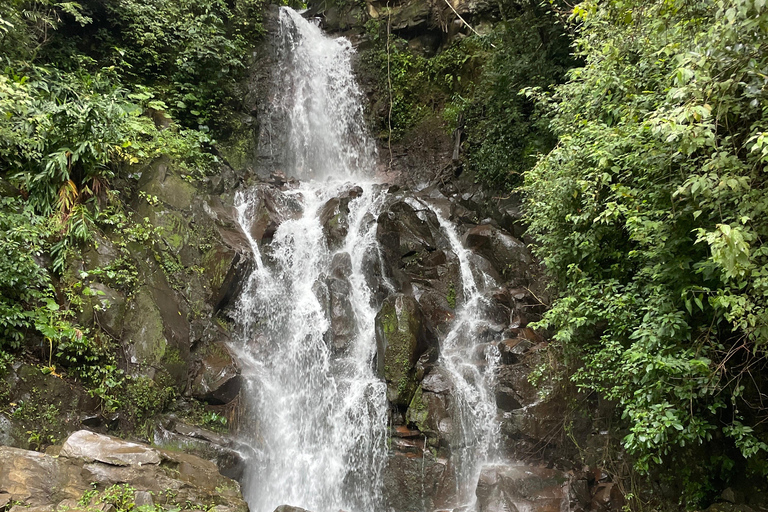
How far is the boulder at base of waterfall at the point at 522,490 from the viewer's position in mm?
7336

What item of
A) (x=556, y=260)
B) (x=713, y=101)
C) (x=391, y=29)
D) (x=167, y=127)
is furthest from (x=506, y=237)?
(x=391, y=29)

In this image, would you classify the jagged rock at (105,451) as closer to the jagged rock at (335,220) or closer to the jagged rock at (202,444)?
the jagged rock at (202,444)

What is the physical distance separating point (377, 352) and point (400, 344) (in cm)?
68

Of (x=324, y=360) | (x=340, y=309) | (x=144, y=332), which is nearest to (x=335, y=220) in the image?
(x=340, y=309)

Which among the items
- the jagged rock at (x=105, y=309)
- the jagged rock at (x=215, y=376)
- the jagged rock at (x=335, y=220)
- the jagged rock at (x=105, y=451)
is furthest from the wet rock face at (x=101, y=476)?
the jagged rock at (x=335, y=220)

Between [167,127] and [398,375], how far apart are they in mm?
8297

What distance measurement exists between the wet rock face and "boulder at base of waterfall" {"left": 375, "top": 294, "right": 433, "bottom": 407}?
3.45 meters

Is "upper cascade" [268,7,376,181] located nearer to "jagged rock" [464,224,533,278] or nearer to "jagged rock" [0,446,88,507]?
"jagged rock" [464,224,533,278]

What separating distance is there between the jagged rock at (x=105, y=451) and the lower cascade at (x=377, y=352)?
8.65 ft

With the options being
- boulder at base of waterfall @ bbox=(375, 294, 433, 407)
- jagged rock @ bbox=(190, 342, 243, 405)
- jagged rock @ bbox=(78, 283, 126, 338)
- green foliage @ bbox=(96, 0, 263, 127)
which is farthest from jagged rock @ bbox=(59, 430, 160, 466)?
green foliage @ bbox=(96, 0, 263, 127)

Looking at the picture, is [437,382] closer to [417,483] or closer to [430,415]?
[430,415]

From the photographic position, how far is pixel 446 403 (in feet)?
28.3

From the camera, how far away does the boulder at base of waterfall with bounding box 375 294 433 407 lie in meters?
8.97

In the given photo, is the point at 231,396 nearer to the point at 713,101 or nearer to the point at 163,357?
the point at 163,357
